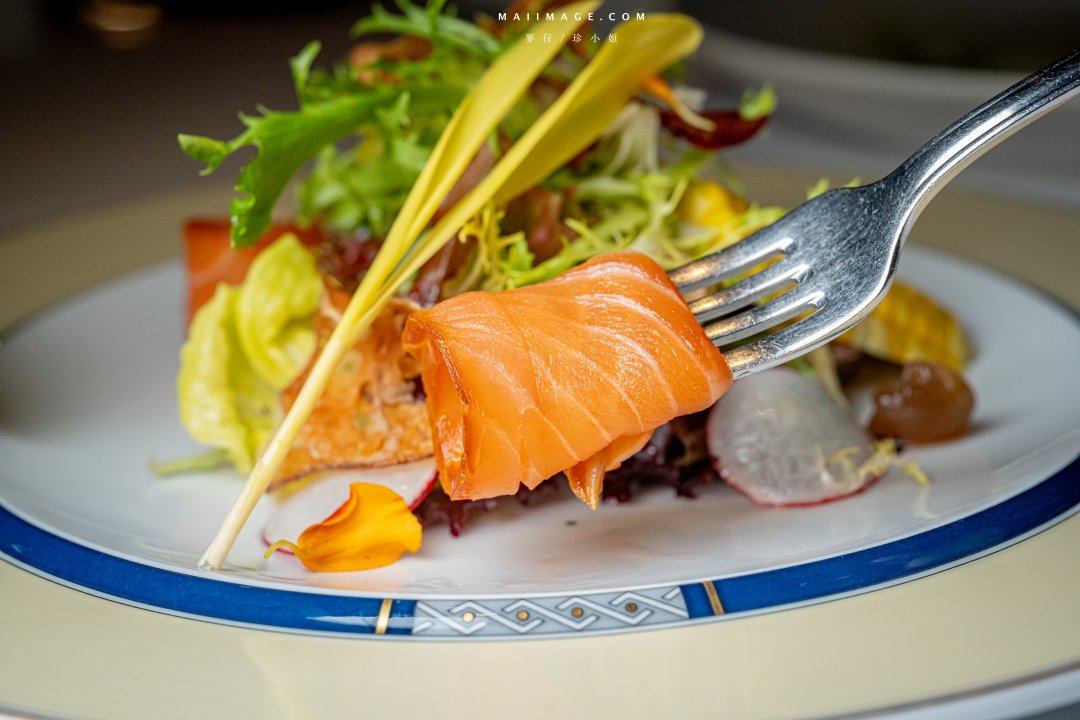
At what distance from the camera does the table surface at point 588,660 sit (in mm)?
1003

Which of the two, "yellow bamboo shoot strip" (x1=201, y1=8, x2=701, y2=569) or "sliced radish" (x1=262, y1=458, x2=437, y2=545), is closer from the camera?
"yellow bamboo shoot strip" (x1=201, y1=8, x2=701, y2=569)

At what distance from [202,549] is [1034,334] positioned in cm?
170

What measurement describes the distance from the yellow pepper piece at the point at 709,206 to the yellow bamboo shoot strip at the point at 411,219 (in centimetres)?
47

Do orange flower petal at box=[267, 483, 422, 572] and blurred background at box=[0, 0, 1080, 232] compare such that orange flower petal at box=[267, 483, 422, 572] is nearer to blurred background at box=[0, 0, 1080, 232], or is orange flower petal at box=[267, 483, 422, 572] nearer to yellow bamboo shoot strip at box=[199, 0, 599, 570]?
yellow bamboo shoot strip at box=[199, 0, 599, 570]

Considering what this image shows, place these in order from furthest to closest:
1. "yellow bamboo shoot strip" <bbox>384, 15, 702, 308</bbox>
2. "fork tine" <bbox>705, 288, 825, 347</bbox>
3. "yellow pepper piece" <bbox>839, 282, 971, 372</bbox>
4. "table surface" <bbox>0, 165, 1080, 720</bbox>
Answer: "yellow pepper piece" <bbox>839, 282, 971, 372</bbox>
"yellow bamboo shoot strip" <bbox>384, 15, 702, 308</bbox>
"fork tine" <bbox>705, 288, 825, 347</bbox>
"table surface" <bbox>0, 165, 1080, 720</bbox>

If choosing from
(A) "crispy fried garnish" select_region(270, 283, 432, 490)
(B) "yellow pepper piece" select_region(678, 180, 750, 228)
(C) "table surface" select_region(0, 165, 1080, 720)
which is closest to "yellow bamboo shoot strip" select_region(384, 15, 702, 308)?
(A) "crispy fried garnish" select_region(270, 283, 432, 490)

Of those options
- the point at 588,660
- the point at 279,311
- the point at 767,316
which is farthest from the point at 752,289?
the point at 279,311

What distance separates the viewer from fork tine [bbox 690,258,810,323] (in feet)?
4.80

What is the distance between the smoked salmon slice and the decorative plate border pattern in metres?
0.15

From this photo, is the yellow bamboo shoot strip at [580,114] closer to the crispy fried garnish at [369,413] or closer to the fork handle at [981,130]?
the crispy fried garnish at [369,413]

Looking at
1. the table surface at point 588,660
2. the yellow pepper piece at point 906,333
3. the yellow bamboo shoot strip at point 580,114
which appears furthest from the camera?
the yellow pepper piece at point 906,333

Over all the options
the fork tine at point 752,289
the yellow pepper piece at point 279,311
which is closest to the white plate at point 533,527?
the yellow pepper piece at point 279,311

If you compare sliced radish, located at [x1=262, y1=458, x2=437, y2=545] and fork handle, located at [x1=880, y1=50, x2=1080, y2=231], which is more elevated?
fork handle, located at [x1=880, y1=50, x2=1080, y2=231]

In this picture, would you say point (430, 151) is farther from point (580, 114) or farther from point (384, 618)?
point (384, 618)
